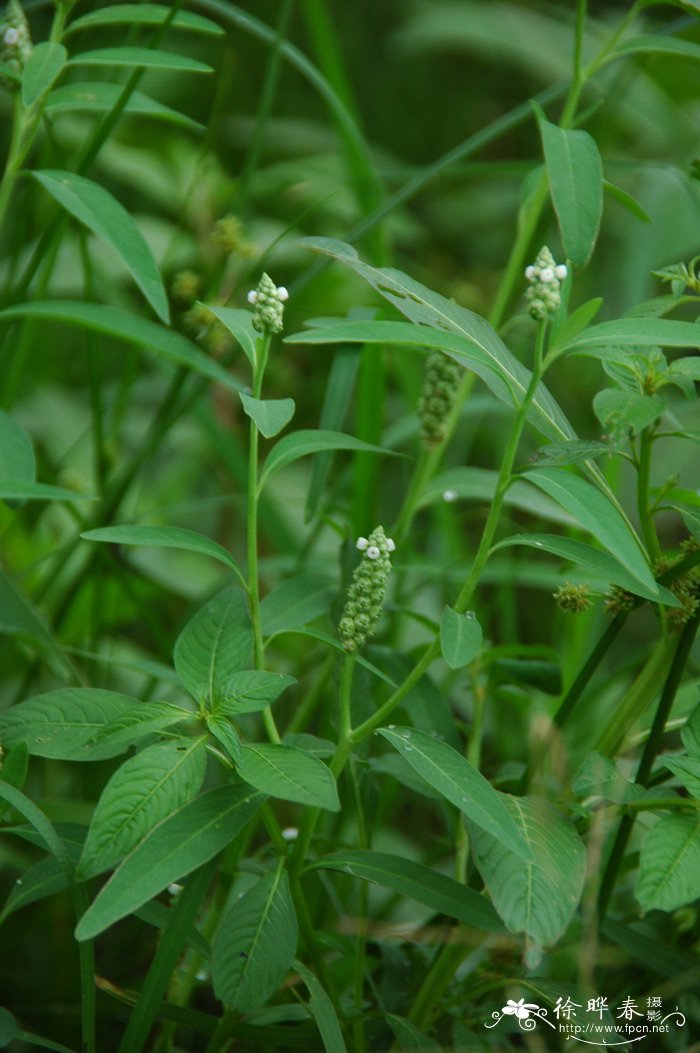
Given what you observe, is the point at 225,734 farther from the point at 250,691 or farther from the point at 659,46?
the point at 659,46

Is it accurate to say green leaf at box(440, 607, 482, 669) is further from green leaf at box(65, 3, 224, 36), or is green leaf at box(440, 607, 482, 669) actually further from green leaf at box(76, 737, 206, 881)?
green leaf at box(65, 3, 224, 36)

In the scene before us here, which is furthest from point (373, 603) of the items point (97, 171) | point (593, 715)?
point (97, 171)

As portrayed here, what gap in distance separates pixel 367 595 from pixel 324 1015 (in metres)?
0.23

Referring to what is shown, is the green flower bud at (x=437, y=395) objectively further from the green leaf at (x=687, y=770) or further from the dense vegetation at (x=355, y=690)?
the green leaf at (x=687, y=770)

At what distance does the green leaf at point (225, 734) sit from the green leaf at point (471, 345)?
201 mm

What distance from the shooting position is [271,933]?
0.54 meters

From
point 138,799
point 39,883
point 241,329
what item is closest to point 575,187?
point 241,329

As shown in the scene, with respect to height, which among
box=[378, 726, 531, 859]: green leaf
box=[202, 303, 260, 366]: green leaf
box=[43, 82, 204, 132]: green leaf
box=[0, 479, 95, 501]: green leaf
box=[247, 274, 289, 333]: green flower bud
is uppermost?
box=[43, 82, 204, 132]: green leaf

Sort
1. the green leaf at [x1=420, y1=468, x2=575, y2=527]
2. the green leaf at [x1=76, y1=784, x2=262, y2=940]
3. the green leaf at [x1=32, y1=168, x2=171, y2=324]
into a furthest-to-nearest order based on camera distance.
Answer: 1. the green leaf at [x1=420, y1=468, x2=575, y2=527]
2. the green leaf at [x1=32, y1=168, x2=171, y2=324]
3. the green leaf at [x1=76, y1=784, x2=262, y2=940]

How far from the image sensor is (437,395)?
0.80m

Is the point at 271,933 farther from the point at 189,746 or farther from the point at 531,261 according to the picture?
the point at 531,261

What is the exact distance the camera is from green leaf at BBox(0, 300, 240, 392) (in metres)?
0.76

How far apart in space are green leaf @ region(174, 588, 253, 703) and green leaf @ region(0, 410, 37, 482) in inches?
6.0

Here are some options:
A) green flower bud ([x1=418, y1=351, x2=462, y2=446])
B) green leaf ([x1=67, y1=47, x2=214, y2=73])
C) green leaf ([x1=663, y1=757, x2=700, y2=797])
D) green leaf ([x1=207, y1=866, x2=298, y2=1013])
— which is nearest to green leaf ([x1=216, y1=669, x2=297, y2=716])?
green leaf ([x1=207, y1=866, x2=298, y2=1013])
